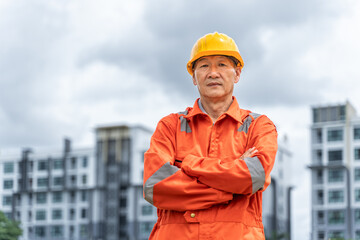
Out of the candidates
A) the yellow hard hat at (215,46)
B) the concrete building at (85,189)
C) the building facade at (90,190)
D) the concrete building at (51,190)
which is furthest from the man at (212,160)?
the concrete building at (51,190)

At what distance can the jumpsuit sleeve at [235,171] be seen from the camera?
3.06m

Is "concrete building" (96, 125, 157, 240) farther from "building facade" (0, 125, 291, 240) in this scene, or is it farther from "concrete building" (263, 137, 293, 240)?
"concrete building" (263, 137, 293, 240)

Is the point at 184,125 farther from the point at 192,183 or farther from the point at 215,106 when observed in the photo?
the point at 192,183

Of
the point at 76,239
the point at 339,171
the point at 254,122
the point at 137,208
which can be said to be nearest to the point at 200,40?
the point at 254,122

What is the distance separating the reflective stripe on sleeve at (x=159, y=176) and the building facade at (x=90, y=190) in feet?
206

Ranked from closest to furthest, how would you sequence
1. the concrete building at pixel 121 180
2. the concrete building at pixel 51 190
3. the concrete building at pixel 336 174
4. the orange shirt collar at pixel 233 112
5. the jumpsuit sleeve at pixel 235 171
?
1. the jumpsuit sleeve at pixel 235 171
2. the orange shirt collar at pixel 233 112
3. the concrete building at pixel 336 174
4. the concrete building at pixel 121 180
5. the concrete building at pixel 51 190

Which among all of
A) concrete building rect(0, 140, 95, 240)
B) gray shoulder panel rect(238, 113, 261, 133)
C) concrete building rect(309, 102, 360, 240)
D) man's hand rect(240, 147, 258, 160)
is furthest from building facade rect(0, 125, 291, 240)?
man's hand rect(240, 147, 258, 160)

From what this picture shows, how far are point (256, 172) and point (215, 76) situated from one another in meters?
0.55

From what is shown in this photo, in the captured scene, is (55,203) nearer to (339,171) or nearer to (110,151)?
(110,151)

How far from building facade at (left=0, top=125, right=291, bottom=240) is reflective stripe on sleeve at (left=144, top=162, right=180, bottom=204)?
206ft

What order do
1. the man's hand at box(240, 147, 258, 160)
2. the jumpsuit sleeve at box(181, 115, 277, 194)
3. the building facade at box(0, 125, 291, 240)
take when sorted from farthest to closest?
the building facade at box(0, 125, 291, 240) < the man's hand at box(240, 147, 258, 160) < the jumpsuit sleeve at box(181, 115, 277, 194)

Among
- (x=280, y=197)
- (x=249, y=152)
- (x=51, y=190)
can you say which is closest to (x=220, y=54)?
(x=249, y=152)

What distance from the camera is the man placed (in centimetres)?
309

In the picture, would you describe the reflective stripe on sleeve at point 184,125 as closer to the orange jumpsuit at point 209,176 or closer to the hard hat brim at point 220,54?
the orange jumpsuit at point 209,176
